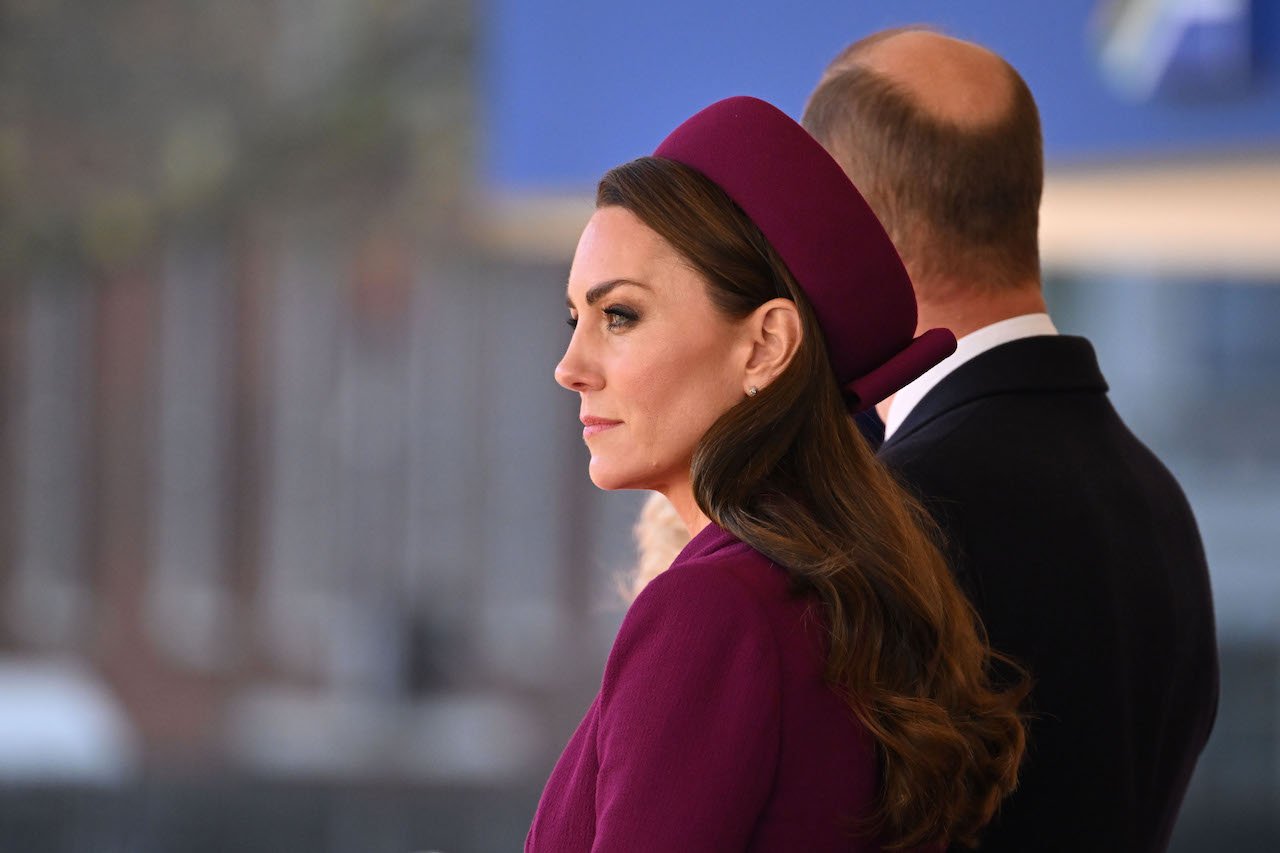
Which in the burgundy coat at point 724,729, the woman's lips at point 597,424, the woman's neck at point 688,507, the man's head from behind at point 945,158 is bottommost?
the burgundy coat at point 724,729

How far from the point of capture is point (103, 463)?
37.3ft

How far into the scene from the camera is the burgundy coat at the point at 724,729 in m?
1.12

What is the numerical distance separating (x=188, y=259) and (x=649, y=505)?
9869 millimetres

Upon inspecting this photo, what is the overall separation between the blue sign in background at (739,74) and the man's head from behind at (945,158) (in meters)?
1.60

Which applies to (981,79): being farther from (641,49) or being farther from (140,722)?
(140,722)

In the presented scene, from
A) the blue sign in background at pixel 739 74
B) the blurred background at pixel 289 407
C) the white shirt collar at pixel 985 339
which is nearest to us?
the white shirt collar at pixel 985 339

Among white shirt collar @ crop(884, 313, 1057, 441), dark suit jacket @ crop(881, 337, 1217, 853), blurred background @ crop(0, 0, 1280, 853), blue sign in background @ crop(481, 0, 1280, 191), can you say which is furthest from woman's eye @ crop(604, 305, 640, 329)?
blurred background @ crop(0, 0, 1280, 853)

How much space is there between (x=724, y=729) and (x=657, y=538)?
0.77 metres

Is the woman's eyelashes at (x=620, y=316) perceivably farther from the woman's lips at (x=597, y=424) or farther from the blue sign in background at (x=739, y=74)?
the blue sign in background at (x=739, y=74)

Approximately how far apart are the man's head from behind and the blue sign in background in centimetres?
160

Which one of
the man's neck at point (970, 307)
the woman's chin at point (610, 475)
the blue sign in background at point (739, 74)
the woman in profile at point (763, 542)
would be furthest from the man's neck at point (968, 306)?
the blue sign in background at point (739, 74)

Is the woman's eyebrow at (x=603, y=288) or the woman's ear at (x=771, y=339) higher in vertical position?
the woman's eyebrow at (x=603, y=288)

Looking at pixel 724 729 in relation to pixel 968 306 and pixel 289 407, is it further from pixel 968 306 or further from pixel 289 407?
pixel 289 407

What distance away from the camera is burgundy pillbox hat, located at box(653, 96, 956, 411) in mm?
1247
